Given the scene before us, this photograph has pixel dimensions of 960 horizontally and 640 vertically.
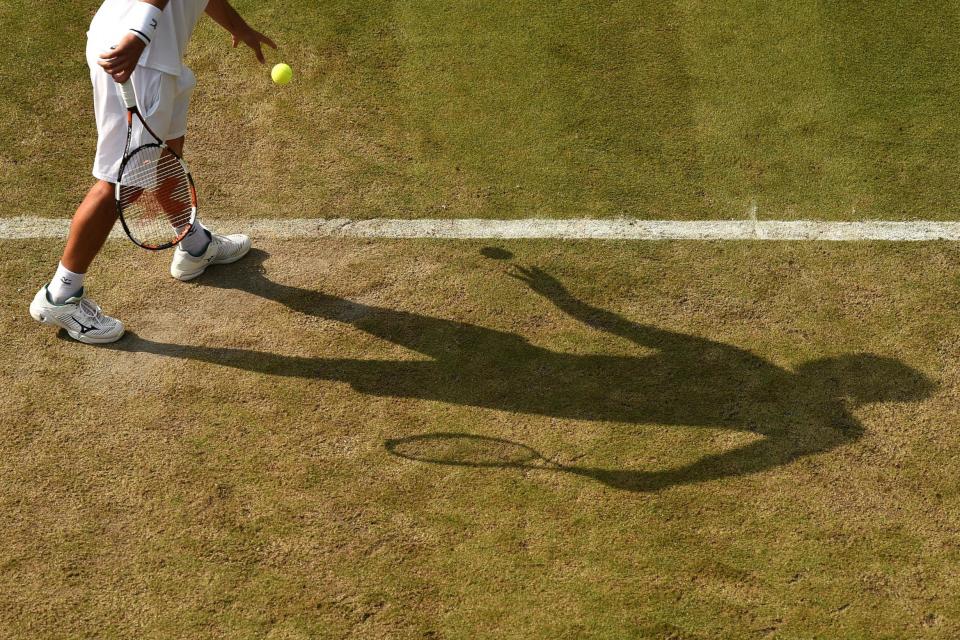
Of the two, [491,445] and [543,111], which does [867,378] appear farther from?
[543,111]

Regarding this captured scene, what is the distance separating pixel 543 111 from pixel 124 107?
2973 millimetres

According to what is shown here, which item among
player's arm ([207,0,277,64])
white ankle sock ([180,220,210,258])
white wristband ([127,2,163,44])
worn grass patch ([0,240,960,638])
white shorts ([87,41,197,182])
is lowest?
worn grass patch ([0,240,960,638])

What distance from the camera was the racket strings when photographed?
511cm

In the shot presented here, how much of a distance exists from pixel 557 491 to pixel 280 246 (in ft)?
8.19

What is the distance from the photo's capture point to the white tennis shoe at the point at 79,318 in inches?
214

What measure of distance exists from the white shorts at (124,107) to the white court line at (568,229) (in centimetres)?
108

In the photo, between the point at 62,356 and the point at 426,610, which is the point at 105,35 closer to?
the point at 62,356

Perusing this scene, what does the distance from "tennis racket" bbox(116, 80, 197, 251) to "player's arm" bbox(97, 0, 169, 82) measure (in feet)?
0.46

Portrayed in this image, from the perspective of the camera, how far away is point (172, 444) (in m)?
5.03

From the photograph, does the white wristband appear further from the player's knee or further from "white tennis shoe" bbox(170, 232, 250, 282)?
"white tennis shoe" bbox(170, 232, 250, 282)

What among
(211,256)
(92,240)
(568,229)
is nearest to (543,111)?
(568,229)

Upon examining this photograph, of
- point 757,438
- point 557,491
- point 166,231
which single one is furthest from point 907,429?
point 166,231

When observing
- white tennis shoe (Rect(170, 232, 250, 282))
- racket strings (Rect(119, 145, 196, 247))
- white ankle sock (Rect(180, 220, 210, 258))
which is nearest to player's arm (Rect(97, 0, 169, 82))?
racket strings (Rect(119, 145, 196, 247))

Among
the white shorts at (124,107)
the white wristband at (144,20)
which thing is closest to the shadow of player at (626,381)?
the white shorts at (124,107)
